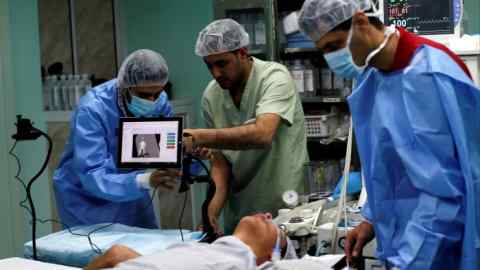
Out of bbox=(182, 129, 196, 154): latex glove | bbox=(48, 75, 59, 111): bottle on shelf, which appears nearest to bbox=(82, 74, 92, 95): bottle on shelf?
bbox=(48, 75, 59, 111): bottle on shelf

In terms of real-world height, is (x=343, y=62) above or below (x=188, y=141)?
above

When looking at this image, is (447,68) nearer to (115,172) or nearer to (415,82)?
(415,82)

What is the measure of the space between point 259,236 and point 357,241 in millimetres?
297

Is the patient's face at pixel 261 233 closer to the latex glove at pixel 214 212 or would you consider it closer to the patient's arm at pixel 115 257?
the patient's arm at pixel 115 257

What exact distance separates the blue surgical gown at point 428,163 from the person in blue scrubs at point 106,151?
1042 mm

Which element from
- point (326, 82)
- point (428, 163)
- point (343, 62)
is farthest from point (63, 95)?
point (428, 163)

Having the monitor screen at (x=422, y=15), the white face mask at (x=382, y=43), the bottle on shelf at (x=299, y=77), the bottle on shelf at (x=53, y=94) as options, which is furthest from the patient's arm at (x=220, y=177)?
the bottle on shelf at (x=53, y=94)

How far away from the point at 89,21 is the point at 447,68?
3.94 m

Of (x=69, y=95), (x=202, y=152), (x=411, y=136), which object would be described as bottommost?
(x=202, y=152)

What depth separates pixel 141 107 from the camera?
284cm

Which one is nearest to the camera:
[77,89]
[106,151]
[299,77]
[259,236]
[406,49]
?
[406,49]

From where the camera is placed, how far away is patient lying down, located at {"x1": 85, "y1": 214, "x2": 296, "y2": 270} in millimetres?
1926

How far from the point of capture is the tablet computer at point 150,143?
98.7 inches

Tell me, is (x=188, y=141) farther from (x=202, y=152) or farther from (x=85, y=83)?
(x=85, y=83)
